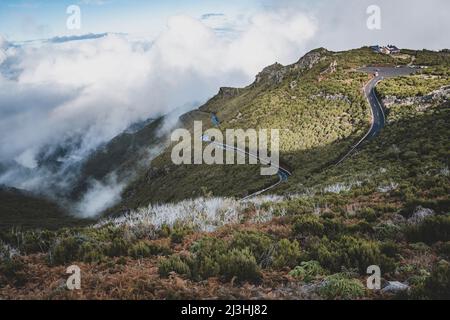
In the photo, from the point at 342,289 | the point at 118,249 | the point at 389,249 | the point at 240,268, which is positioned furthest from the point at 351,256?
the point at 118,249

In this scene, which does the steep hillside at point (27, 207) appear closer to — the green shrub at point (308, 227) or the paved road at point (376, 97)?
the paved road at point (376, 97)

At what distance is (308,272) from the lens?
8234 mm

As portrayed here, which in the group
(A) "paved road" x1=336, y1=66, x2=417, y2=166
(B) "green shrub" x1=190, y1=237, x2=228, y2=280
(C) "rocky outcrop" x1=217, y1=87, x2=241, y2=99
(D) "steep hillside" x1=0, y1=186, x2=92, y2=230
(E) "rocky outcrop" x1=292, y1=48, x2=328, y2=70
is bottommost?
(B) "green shrub" x1=190, y1=237, x2=228, y2=280

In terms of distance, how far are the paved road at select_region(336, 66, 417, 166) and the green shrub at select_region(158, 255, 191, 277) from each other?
35.9 meters

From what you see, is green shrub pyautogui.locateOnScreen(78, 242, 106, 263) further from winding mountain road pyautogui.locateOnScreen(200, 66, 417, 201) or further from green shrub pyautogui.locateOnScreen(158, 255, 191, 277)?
winding mountain road pyautogui.locateOnScreen(200, 66, 417, 201)

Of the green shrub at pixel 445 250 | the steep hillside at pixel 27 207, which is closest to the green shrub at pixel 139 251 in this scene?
the green shrub at pixel 445 250

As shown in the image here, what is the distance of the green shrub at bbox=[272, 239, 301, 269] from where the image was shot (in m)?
8.77

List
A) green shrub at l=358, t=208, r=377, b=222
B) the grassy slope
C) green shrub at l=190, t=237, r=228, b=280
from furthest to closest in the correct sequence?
green shrub at l=358, t=208, r=377, b=222 < green shrub at l=190, t=237, r=228, b=280 < the grassy slope

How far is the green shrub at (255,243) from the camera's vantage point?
30.3 feet

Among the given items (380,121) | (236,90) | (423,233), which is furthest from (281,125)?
(236,90)

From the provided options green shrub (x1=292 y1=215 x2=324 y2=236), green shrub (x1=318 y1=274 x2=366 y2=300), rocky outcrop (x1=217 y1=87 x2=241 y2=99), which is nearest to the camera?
green shrub (x1=318 y1=274 x2=366 y2=300)

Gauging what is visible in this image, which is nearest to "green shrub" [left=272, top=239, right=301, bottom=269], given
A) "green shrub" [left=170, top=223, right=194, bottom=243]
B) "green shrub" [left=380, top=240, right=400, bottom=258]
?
"green shrub" [left=380, top=240, right=400, bottom=258]

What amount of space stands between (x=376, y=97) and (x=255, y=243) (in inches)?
2529

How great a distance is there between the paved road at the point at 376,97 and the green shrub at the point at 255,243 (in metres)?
33.5
